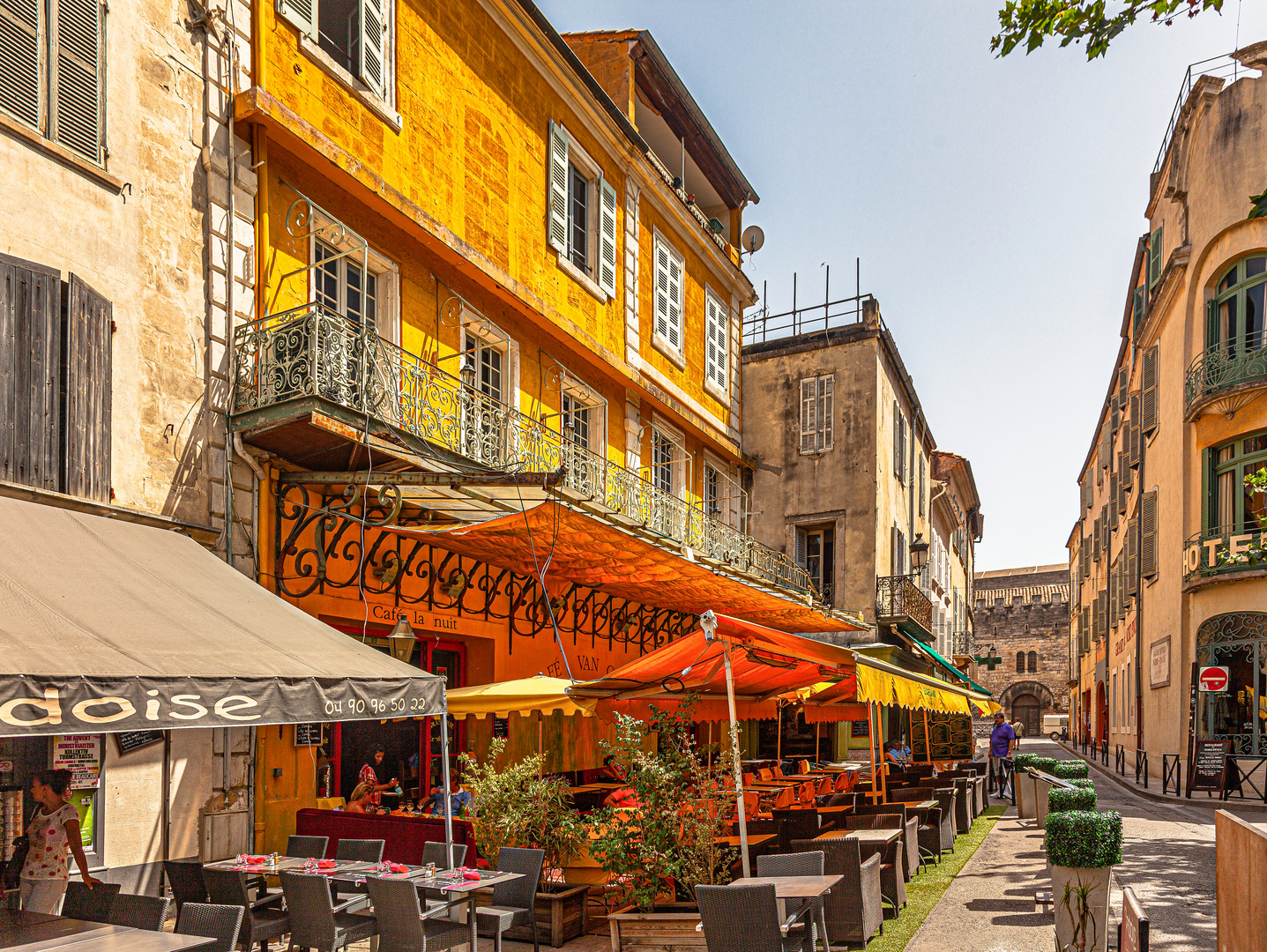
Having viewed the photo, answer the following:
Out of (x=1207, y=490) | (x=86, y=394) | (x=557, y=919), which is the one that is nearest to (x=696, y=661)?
(x=557, y=919)

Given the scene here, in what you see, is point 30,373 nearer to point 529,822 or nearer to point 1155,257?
point 529,822

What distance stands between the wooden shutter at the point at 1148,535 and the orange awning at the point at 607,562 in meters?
13.3

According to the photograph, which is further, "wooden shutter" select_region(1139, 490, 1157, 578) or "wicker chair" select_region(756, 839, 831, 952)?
"wooden shutter" select_region(1139, 490, 1157, 578)

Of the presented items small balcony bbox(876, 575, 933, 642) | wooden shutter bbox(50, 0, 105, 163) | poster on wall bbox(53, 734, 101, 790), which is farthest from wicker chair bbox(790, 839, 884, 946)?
small balcony bbox(876, 575, 933, 642)

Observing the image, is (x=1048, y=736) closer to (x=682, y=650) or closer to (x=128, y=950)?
(x=682, y=650)

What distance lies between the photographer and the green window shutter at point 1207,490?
2255 centimetres

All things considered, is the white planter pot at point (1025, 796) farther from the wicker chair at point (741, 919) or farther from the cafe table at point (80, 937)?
the cafe table at point (80, 937)

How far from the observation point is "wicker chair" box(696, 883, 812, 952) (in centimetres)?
589

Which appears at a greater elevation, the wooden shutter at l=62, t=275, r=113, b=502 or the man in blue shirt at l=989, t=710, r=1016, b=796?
the wooden shutter at l=62, t=275, r=113, b=502

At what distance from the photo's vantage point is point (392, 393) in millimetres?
10320

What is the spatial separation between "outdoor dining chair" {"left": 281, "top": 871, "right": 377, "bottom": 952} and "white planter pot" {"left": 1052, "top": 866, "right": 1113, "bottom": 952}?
14.9ft

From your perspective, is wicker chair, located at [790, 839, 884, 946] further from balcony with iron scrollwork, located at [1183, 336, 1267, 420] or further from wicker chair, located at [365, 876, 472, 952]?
balcony with iron scrollwork, located at [1183, 336, 1267, 420]

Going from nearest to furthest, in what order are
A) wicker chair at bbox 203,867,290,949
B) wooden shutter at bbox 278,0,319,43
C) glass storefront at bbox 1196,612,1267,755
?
wicker chair at bbox 203,867,290,949
wooden shutter at bbox 278,0,319,43
glass storefront at bbox 1196,612,1267,755

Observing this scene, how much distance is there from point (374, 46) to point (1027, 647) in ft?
195
